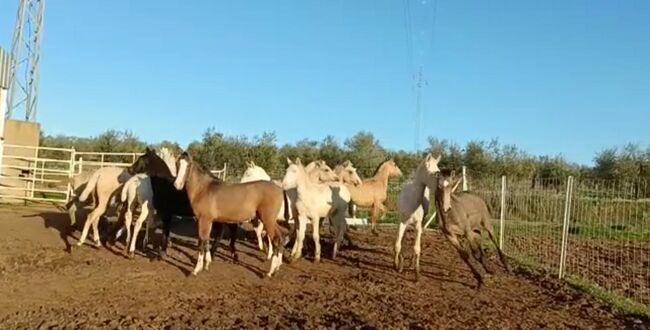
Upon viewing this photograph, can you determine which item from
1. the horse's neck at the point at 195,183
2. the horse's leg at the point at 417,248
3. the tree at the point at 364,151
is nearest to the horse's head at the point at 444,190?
the horse's leg at the point at 417,248

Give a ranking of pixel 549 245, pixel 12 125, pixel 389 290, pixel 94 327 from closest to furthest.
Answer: pixel 94 327, pixel 389 290, pixel 549 245, pixel 12 125

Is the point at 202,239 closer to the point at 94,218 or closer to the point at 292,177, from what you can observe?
the point at 292,177

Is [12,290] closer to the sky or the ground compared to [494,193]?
closer to the ground

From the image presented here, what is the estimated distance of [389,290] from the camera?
9023mm

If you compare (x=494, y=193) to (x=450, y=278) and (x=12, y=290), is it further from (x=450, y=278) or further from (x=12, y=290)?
(x=12, y=290)

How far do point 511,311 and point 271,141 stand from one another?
30337 mm

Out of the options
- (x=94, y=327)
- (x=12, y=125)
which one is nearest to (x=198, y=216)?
(x=94, y=327)

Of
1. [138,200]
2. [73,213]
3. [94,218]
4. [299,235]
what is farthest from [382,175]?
[73,213]

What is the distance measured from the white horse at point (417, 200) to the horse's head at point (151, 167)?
4.71 m

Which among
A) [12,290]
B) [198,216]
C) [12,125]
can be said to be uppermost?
[12,125]

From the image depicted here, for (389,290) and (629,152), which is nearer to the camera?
(389,290)

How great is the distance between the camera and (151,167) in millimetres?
12250

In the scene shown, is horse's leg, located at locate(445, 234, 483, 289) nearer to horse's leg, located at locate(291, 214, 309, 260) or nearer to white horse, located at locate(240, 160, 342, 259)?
horse's leg, located at locate(291, 214, 309, 260)

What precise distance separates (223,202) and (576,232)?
13395 millimetres
